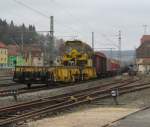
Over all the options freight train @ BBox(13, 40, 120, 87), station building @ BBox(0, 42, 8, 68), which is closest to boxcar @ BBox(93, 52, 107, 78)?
freight train @ BBox(13, 40, 120, 87)

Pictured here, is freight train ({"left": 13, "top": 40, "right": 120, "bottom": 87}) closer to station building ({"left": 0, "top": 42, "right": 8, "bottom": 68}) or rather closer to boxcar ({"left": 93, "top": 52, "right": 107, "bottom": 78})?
boxcar ({"left": 93, "top": 52, "right": 107, "bottom": 78})

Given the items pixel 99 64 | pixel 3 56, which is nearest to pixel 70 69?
pixel 99 64

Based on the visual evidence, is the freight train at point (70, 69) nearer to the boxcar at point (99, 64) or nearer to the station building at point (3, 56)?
the boxcar at point (99, 64)

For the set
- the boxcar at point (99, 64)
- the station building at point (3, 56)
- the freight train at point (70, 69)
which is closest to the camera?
the freight train at point (70, 69)

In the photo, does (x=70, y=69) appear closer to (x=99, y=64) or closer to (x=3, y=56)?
(x=99, y=64)

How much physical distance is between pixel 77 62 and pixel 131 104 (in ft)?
72.3

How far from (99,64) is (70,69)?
12.9 m

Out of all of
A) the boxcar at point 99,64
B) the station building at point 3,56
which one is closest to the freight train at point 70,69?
the boxcar at point 99,64

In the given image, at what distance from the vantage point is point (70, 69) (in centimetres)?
3759

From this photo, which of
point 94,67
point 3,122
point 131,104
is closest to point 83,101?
point 131,104

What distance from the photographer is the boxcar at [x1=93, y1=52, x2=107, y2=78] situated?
156 feet

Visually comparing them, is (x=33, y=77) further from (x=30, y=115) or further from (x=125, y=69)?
(x=125, y=69)

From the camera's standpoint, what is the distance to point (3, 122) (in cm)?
1373

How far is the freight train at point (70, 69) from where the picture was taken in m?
34.5
